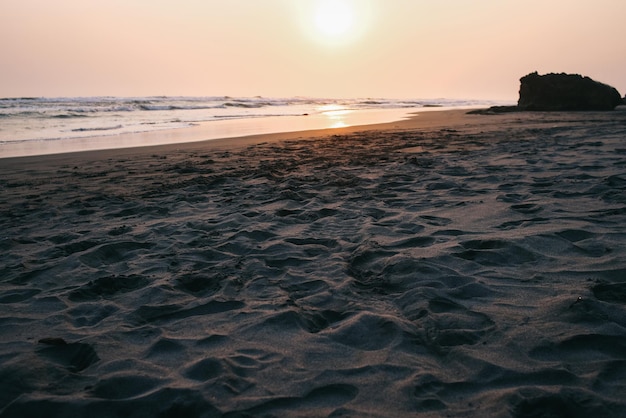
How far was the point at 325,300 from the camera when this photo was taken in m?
2.75

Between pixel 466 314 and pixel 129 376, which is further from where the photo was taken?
pixel 466 314

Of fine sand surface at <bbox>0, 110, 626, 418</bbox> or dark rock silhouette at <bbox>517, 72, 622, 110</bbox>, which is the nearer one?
fine sand surface at <bbox>0, 110, 626, 418</bbox>

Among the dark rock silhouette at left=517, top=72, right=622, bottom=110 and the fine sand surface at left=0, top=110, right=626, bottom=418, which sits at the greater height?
the dark rock silhouette at left=517, top=72, right=622, bottom=110

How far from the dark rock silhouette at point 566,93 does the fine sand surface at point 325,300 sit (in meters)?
16.7

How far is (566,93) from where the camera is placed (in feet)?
68.0

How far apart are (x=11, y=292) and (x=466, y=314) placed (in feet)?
10.2

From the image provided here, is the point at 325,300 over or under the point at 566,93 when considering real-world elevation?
under

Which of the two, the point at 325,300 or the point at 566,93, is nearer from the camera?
the point at 325,300

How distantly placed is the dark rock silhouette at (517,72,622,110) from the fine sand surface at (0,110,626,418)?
16.7 metres

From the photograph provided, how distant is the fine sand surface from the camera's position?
187cm

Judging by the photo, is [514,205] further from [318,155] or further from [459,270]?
[318,155]

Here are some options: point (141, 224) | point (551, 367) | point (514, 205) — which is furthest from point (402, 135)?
point (551, 367)

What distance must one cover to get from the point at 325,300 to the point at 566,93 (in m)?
22.6

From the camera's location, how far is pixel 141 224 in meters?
4.64
